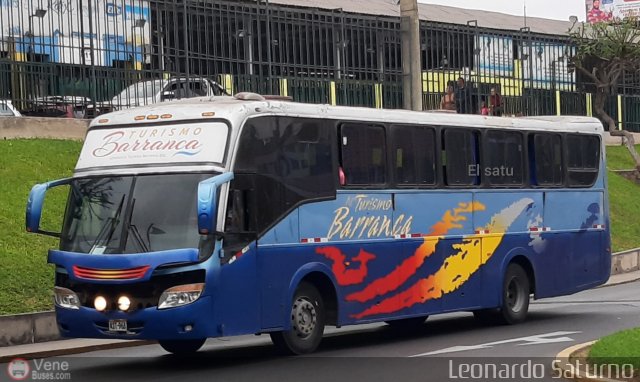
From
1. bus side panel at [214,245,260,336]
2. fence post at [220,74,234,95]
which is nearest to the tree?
fence post at [220,74,234,95]

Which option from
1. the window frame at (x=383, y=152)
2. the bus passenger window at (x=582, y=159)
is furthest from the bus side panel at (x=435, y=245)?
the bus passenger window at (x=582, y=159)

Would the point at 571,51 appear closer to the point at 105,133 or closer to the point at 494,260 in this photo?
the point at 494,260

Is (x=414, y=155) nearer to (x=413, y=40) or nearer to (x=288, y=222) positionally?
(x=288, y=222)

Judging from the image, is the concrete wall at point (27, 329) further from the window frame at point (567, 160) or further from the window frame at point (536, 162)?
the window frame at point (567, 160)

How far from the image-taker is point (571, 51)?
4459 cm

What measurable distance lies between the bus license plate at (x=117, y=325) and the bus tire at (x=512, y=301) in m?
7.68

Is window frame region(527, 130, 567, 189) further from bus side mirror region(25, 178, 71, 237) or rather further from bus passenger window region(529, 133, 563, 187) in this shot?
bus side mirror region(25, 178, 71, 237)

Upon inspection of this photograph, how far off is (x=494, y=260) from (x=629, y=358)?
26.0ft

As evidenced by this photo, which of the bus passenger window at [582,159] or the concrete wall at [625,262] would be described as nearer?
the bus passenger window at [582,159]

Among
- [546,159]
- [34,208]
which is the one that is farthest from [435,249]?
[34,208]

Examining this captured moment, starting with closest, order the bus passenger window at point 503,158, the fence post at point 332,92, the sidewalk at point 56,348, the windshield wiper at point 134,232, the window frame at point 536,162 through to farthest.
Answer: the windshield wiper at point 134,232 → the sidewalk at point 56,348 → the bus passenger window at point 503,158 → the window frame at point 536,162 → the fence post at point 332,92

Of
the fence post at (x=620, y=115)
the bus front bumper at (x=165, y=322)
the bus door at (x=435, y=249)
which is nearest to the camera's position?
the bus front bumper at (x=165, y=322)

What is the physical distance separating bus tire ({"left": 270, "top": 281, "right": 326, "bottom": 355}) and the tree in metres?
27.9

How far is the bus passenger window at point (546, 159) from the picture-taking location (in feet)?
71.7
